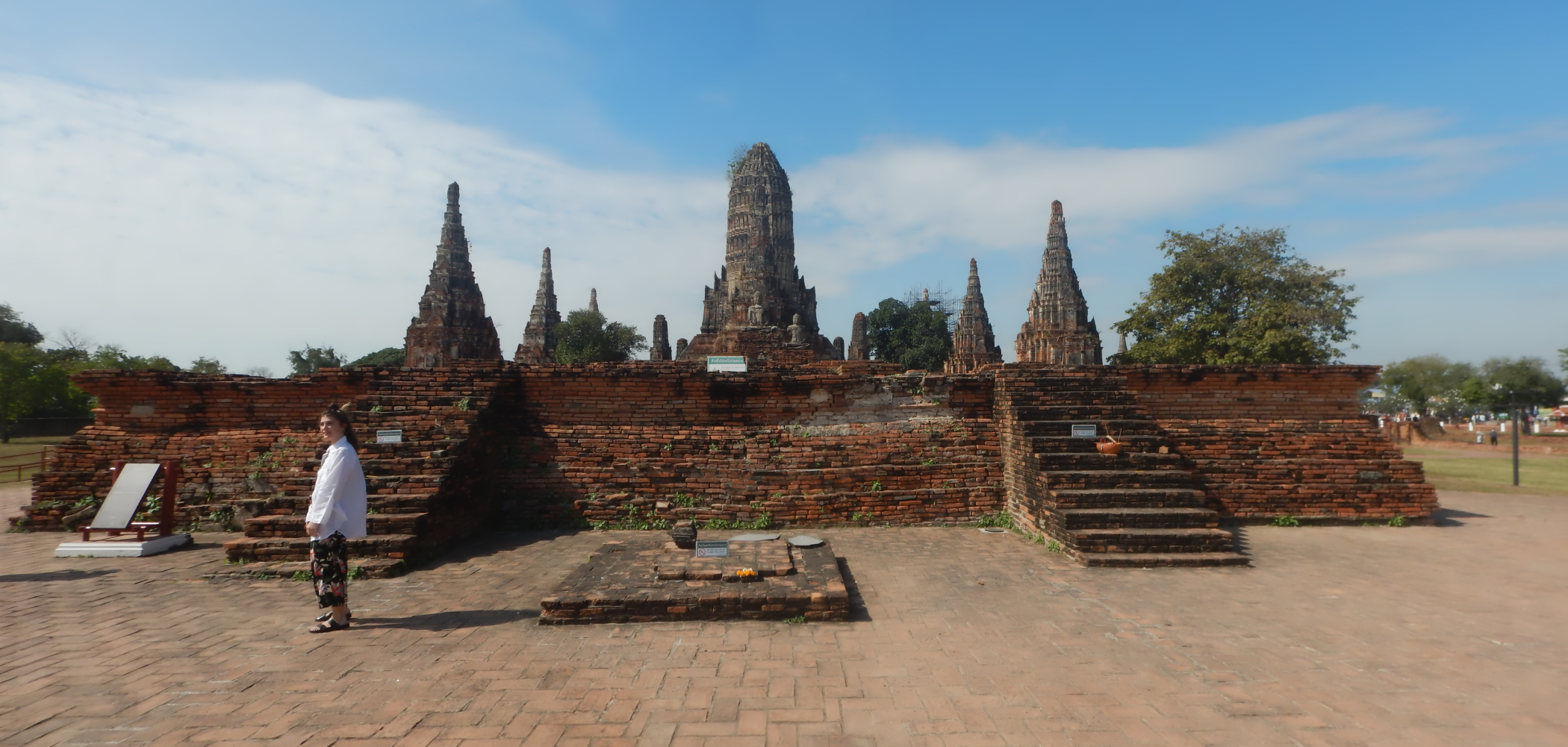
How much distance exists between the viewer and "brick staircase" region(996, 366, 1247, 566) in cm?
593

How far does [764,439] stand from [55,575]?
257 inches

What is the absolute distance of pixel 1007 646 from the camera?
13.0ft

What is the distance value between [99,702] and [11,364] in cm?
3748

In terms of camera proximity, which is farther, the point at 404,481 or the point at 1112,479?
the point at 1112,479

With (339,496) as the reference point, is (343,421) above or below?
above

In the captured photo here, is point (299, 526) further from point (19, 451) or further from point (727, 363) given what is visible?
point (19, 451)

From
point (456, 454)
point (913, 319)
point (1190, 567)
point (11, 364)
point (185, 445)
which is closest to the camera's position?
point (1190, 567)

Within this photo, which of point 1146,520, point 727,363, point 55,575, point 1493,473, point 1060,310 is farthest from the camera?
point 1060,310

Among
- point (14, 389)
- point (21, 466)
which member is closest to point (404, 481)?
point (21, 466)

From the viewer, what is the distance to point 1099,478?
6.60 m

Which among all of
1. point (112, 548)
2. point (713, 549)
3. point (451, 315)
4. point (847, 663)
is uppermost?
point (451, 315)

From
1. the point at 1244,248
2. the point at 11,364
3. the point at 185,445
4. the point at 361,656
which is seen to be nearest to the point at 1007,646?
the point at 361,656

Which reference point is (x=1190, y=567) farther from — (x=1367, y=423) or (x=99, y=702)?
(x=99, y=702)

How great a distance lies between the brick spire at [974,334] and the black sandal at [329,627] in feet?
112
